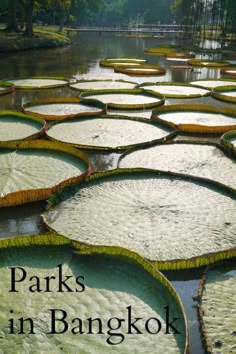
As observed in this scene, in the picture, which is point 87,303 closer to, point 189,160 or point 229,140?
point 189,160

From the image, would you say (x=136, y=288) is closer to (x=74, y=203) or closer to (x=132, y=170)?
(x=74, y=203)

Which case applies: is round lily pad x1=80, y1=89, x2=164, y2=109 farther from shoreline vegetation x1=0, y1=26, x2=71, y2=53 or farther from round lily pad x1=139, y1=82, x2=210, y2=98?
shoreline vegetation x1=0, y1=26, x2=71, y2=53

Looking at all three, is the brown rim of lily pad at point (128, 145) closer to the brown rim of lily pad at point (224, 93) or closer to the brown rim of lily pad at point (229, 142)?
the brown rim of lily pad at point (229, 142)

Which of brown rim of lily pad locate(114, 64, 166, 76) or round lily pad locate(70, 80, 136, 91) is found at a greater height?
brown rim of lily pad locate(114, 64, 166, 76)

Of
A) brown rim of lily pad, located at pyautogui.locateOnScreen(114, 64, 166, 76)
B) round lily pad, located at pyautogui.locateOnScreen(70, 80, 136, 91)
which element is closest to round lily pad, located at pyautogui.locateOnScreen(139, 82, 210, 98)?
round lily pad, located at pyautogui.locateOnScreen(70, 80, 136, 91)

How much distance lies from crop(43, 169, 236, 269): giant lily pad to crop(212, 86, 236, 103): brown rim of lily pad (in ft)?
16.5

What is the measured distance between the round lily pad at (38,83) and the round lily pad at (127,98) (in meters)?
1.73

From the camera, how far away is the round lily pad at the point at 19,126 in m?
5.68

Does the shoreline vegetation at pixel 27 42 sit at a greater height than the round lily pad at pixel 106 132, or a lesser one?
greater

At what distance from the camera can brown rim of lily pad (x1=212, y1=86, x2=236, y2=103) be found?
8.69 meters

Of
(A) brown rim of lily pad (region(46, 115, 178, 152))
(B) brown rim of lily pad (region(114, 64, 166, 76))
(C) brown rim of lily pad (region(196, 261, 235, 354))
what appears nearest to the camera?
(C) brown rim of lily pad (region(196, 261, 235, 354))

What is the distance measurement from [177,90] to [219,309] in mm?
7919

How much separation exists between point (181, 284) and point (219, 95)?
22.1ft

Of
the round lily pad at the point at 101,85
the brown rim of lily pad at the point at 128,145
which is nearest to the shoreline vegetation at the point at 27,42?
the round lily pad at the point at 101,85
